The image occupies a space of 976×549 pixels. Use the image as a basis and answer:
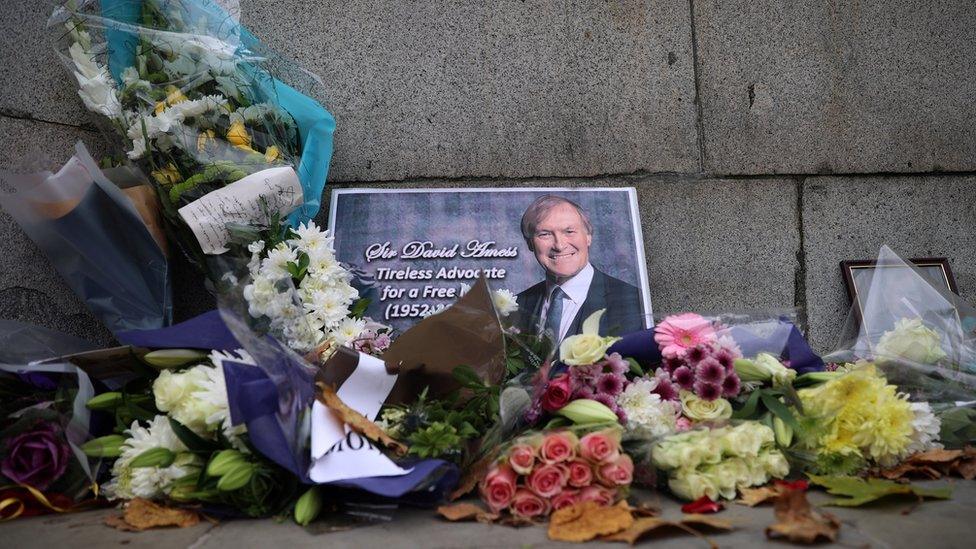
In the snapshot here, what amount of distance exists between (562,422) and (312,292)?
0.95 metres

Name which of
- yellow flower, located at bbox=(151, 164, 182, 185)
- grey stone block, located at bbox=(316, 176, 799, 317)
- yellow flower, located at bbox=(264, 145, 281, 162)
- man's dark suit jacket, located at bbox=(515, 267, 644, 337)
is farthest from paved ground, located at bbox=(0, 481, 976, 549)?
grey stone block, located at bbox=(316, 176, 799, 317)

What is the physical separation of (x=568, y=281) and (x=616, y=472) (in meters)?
1.29

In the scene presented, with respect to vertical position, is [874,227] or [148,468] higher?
[874,227]

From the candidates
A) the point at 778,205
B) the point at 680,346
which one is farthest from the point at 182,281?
the point at 778,205

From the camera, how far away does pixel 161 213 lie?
8.87 feet

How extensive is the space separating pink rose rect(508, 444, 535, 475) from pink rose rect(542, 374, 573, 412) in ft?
0.84

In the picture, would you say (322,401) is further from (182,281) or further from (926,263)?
(926,263)

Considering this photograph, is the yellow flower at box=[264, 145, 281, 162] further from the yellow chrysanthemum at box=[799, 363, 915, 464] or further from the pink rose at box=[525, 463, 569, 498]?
the yellow chrysanthemum at box=[799, 363, 915, 464]

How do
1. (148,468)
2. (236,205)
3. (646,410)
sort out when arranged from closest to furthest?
(148,468) < (646,410) < (236,205)

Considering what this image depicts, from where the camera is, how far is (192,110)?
2615 mm

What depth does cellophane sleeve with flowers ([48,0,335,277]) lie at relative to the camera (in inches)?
103

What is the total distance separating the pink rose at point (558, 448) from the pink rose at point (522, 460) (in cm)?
3

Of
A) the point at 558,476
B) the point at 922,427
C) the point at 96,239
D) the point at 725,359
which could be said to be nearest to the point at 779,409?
the point at 725,359

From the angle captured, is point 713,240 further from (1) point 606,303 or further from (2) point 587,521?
(2) point 587,521
